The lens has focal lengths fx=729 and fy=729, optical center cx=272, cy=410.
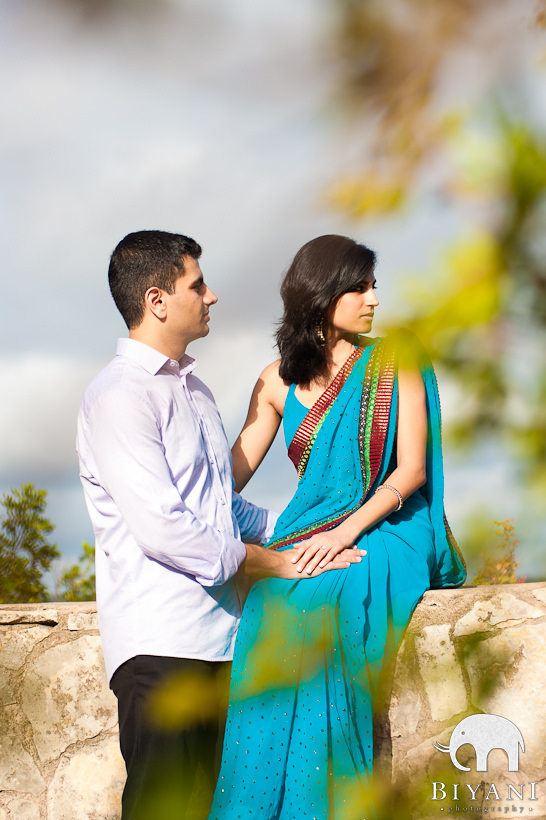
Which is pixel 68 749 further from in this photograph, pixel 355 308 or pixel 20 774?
pixel 355 308

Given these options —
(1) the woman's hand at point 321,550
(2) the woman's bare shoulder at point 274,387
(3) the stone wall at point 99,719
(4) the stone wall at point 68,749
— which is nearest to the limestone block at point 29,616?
(3) the stone wall at point 99,719

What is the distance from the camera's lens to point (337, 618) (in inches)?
72.9

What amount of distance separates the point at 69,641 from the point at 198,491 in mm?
848

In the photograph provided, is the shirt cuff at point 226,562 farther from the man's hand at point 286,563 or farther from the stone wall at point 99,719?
the stone wall at point 99,719

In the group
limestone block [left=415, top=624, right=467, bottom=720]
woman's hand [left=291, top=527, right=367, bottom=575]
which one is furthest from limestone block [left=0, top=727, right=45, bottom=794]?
limestone block [left=415, top=624, right=467, bottom=720]

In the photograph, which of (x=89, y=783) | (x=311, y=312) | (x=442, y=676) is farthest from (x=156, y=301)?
(x=89, y=783)

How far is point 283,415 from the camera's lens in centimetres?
243

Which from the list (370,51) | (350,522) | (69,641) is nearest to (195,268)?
(350,522)

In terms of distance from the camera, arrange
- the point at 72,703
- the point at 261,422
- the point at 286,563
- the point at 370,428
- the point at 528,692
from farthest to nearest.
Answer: the point at 261,422, the point at 72,703, the point at 370,428, the point at 286,563, the point at 528,692

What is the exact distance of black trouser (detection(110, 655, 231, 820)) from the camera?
157 centimetres

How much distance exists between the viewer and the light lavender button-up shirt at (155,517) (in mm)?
1685

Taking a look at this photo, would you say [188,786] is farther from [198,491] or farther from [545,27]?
[545,27]

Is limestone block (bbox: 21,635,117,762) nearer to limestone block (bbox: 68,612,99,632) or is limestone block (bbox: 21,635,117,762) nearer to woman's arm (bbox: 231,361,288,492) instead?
limestone block (bbox: 68,612,99,632)

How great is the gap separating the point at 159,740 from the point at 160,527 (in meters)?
0.46
